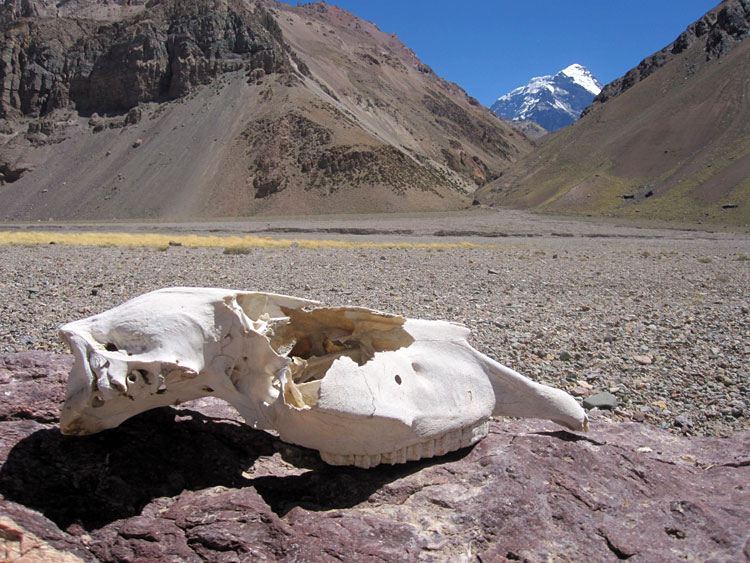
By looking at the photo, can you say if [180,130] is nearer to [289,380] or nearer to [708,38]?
[289,380]

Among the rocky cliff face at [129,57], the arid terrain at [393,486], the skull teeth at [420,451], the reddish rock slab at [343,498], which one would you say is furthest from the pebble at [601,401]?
the rocky cliff face at [129,57]

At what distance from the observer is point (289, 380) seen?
3.31 metres

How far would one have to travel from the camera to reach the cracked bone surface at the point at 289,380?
2770mm

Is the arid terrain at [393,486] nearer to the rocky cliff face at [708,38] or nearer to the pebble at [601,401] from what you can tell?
the pebble at [601,401]

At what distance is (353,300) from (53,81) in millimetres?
84724

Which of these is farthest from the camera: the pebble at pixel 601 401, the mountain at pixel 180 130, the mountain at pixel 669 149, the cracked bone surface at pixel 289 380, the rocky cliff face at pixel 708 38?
the rocky cliff face at pixel 708 38

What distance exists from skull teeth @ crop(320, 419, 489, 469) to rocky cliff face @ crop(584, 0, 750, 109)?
87624 mm

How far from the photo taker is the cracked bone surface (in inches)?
109

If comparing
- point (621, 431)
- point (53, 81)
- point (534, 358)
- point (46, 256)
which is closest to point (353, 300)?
point (534, 358)

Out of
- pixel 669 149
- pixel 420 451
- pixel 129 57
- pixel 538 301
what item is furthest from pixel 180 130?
pixel 420 451

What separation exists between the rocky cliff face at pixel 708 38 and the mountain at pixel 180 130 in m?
38.8

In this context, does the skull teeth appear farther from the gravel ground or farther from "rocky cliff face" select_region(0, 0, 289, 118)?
"rocky cliff face" select_region(0, 0, 289, 118)

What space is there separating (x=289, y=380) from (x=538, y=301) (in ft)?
26.3

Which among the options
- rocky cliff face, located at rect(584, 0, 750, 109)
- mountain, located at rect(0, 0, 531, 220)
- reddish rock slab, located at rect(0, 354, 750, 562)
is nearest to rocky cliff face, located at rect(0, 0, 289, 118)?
mountain, located at rect(0, 0, 531, 220)
